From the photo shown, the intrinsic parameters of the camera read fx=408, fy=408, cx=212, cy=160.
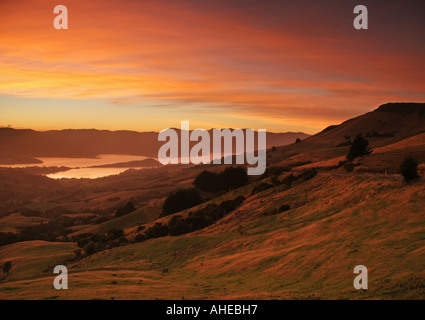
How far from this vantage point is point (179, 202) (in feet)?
345

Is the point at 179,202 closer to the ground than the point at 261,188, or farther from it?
closer to the ground

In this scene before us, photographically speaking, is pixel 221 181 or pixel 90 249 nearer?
pixel 90 249

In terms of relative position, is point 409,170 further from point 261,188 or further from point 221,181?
point 221,181

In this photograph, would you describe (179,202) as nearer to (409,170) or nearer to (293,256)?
(409,170)

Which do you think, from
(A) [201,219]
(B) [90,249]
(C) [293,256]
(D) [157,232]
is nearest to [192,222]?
(A) [201,219]

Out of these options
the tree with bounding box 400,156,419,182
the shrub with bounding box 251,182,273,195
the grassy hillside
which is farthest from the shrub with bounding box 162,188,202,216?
the tree with bounding box 400,156,419,182

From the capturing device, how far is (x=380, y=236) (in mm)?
34500

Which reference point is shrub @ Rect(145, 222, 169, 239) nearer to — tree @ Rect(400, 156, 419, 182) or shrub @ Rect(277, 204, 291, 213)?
shrub @ Rect(277, 204, 291, 213)

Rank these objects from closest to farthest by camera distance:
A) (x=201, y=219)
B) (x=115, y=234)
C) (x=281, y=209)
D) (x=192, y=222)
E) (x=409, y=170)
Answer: (x=409, y=170), (x=281, y=209), (x=201, y=219), (x=192, y=222), (x=115, y=234)

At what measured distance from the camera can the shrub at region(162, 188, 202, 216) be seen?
340 feet

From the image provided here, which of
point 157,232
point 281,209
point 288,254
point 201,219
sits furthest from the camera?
point 157,232

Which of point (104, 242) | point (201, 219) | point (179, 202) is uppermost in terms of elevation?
point (179, 202)

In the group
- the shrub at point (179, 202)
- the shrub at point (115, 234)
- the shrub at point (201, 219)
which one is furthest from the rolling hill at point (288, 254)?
the shrub at point (179, 202)
